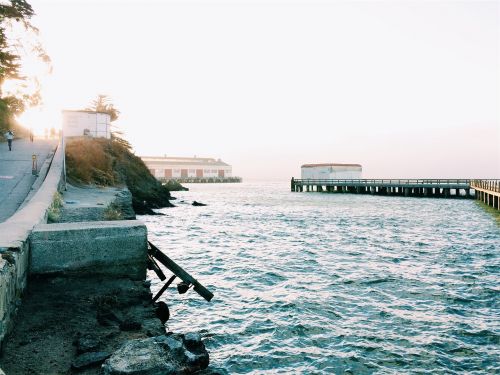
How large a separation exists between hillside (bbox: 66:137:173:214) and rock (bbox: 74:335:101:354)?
18.9 metres

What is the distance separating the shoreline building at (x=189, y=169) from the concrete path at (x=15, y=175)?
10161cm

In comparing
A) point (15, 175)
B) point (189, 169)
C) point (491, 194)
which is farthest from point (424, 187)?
point (189, 169)

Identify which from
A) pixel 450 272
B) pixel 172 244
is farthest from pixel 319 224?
pixel 450 272

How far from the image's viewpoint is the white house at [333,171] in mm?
80250

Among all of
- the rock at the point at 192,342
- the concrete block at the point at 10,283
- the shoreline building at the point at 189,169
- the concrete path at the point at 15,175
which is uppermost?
the shoreline building at the point at 189,169

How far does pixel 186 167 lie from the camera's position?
140625mm

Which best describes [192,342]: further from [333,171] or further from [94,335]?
[333,171]

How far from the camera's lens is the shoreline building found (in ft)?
436

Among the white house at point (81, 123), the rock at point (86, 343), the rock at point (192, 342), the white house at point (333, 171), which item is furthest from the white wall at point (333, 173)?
the rock at point (86, 343)

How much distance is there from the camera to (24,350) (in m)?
5.14

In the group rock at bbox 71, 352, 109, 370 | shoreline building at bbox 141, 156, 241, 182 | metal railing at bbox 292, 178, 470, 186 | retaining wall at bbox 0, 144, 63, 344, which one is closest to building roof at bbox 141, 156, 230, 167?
shoreline building at bbox 141, 156, 241, 182

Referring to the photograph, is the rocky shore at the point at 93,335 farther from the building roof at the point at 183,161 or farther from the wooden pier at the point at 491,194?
the building roof at the point at 183,161

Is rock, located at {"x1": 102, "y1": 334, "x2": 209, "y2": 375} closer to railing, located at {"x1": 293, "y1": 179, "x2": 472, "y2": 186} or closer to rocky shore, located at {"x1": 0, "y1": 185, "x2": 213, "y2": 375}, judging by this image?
rocky shore, located at {"x1": 0, "y1": 185, "x2": 213, "y2": 375}

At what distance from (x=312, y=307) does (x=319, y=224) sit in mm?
18567
